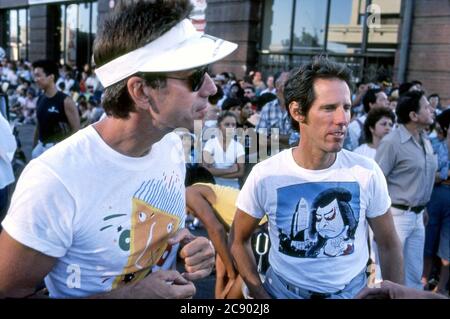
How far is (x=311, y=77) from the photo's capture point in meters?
2.26

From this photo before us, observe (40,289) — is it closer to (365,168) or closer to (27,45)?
(365,168)

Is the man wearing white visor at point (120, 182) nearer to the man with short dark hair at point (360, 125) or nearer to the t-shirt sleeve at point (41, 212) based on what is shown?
the t-shirt sleeve at point (41, 212)

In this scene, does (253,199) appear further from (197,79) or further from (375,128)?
(375,128)

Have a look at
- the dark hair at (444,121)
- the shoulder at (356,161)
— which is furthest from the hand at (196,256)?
the dark hair at (444,121)

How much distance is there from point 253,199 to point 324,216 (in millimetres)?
355

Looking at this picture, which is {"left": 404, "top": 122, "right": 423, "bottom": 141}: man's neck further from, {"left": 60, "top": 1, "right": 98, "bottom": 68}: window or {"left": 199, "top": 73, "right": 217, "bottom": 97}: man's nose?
{"left": 60, "top": 1, "right": 98, "bottom": 68}: window

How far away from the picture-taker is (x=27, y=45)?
24.1 m

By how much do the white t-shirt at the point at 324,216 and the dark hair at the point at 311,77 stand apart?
326 mm

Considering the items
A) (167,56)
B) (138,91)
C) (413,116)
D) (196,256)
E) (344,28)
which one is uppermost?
(344,28)

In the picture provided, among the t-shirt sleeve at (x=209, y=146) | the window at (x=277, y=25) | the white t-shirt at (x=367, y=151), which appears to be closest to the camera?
the white t-shirt at (x=367, y=151)

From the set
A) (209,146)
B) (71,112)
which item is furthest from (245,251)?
(71,112)

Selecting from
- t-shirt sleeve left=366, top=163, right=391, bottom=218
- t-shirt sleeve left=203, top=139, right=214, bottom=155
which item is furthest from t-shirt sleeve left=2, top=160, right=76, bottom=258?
t-shirt sleeve left=203, top=139, right=214, bottom=155

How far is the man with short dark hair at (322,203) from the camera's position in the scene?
215 centimetres
